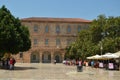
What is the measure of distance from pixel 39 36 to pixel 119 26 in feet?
133

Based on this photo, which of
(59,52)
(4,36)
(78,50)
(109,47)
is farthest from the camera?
(59,52)

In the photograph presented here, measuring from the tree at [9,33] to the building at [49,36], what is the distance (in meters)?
51.6

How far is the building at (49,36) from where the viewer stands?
321 feet

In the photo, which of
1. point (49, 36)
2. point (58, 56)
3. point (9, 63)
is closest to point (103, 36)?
point (9, 63)

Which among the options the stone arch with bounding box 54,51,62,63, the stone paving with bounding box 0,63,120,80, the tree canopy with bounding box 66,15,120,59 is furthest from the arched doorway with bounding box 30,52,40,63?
the stone paving with bounding box 0,63,120,80

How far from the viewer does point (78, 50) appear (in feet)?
233

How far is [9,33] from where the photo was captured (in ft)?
136

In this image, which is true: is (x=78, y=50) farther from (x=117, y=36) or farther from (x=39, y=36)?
(x=39, y=36)

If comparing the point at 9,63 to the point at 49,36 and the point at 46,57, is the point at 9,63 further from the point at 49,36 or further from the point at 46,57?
the point at 49,36

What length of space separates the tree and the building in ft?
169

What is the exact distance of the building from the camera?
9794 cm

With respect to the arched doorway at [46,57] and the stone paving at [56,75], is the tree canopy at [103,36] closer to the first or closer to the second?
the stone paving at [56,75]

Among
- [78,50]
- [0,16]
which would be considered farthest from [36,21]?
[0,16]

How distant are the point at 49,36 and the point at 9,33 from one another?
2279 inches
